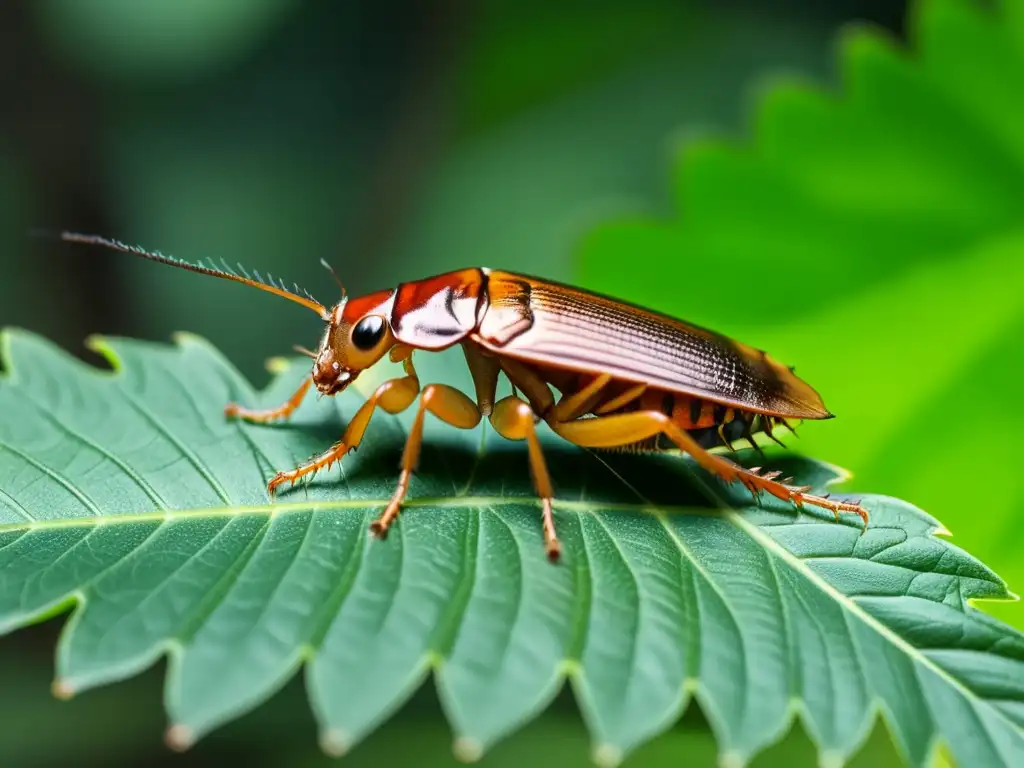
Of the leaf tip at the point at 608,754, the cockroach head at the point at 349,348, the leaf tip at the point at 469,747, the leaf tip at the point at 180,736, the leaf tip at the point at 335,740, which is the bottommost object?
the leaf tip at the point at 180,736

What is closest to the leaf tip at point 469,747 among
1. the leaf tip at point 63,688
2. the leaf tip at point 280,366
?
the leaf tip at point 63,688

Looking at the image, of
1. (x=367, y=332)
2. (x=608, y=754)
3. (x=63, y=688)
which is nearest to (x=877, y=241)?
(x=367, y=332)

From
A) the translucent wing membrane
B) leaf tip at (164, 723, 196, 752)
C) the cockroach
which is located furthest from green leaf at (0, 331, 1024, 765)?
the translucent wing membrane

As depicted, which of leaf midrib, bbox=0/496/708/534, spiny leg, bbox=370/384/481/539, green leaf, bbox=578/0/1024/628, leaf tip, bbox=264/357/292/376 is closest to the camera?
leaf midrib, bbox=0/496/708/534

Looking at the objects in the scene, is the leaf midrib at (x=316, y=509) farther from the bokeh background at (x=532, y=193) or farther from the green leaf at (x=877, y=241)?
the green leaf at (x=877, y=241)

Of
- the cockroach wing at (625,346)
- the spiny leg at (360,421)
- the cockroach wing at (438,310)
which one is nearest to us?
the spiny leg at (360,421)

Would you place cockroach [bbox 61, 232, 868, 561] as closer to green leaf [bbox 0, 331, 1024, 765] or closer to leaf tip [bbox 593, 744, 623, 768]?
green leaf [bbox 0, 331, 1024, 765]

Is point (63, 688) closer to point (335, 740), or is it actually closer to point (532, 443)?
point (335, 740)
